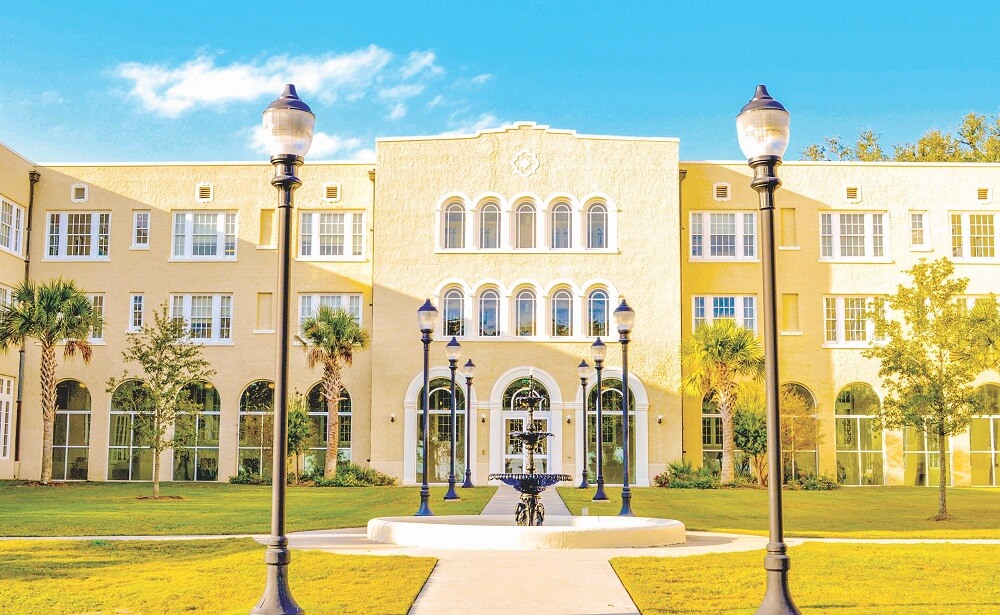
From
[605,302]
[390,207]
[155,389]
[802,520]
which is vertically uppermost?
[390,207]

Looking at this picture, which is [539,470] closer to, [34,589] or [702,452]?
[702,452]

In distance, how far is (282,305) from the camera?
1021cm

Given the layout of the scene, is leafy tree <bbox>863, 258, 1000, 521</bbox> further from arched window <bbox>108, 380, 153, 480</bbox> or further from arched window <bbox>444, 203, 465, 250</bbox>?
arched window <bbox>108, 380, 153, 480</bbox>

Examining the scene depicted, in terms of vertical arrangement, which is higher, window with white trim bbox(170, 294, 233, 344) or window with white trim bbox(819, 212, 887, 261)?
window with white trim bbox(819, 212, 887, 261)

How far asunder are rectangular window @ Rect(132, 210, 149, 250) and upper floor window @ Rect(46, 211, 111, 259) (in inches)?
38.6

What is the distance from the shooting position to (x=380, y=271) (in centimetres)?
4106

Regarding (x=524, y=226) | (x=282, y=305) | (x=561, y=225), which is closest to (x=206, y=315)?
(x=524, y=226)

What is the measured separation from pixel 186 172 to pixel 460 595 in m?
34.3

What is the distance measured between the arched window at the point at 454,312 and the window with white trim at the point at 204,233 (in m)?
8.72

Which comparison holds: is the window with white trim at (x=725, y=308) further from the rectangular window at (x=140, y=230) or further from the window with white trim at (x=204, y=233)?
the rectangular window at (x=140, y=230)

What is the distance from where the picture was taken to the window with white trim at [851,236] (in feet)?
140

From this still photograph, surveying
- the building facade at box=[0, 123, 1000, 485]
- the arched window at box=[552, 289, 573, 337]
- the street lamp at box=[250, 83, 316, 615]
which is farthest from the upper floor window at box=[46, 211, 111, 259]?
the street lamp at box=[250, 83, 316, 615]

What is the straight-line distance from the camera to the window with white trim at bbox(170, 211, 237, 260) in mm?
42906

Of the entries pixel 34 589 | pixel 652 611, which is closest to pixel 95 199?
pixel 34 589
